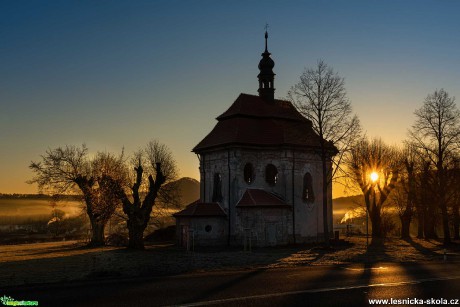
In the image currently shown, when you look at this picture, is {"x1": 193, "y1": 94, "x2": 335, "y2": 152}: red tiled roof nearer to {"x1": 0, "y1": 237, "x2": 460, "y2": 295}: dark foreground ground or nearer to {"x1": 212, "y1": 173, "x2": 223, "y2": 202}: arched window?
{"x1": 212, "y1": 173, "x2": 223, "y2": 202}: arched window

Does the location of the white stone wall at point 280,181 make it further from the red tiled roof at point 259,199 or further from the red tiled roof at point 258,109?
the red tiled roof at point 258,109

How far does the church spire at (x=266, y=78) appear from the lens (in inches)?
1833

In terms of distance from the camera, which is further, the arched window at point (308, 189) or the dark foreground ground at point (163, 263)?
the arched window at point (308, 189)

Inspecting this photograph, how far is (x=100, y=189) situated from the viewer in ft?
135

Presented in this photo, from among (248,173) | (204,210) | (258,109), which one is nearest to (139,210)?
(204,210)

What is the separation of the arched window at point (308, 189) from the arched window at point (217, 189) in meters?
7.62

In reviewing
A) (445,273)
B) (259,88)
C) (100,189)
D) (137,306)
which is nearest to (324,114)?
(259,88)

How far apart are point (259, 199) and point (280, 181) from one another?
11.1 feet

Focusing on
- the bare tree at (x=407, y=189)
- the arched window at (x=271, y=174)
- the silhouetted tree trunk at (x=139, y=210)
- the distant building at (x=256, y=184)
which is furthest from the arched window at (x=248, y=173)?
the bare tree at (x=407, y=189)

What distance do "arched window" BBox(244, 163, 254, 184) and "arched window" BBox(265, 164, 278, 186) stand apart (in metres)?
1.37

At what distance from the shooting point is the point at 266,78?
4688 centimetres

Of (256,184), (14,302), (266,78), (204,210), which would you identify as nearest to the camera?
(14,302)

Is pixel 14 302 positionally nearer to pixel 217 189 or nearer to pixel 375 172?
pixel 217 189

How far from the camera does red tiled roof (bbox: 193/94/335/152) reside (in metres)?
40.8
